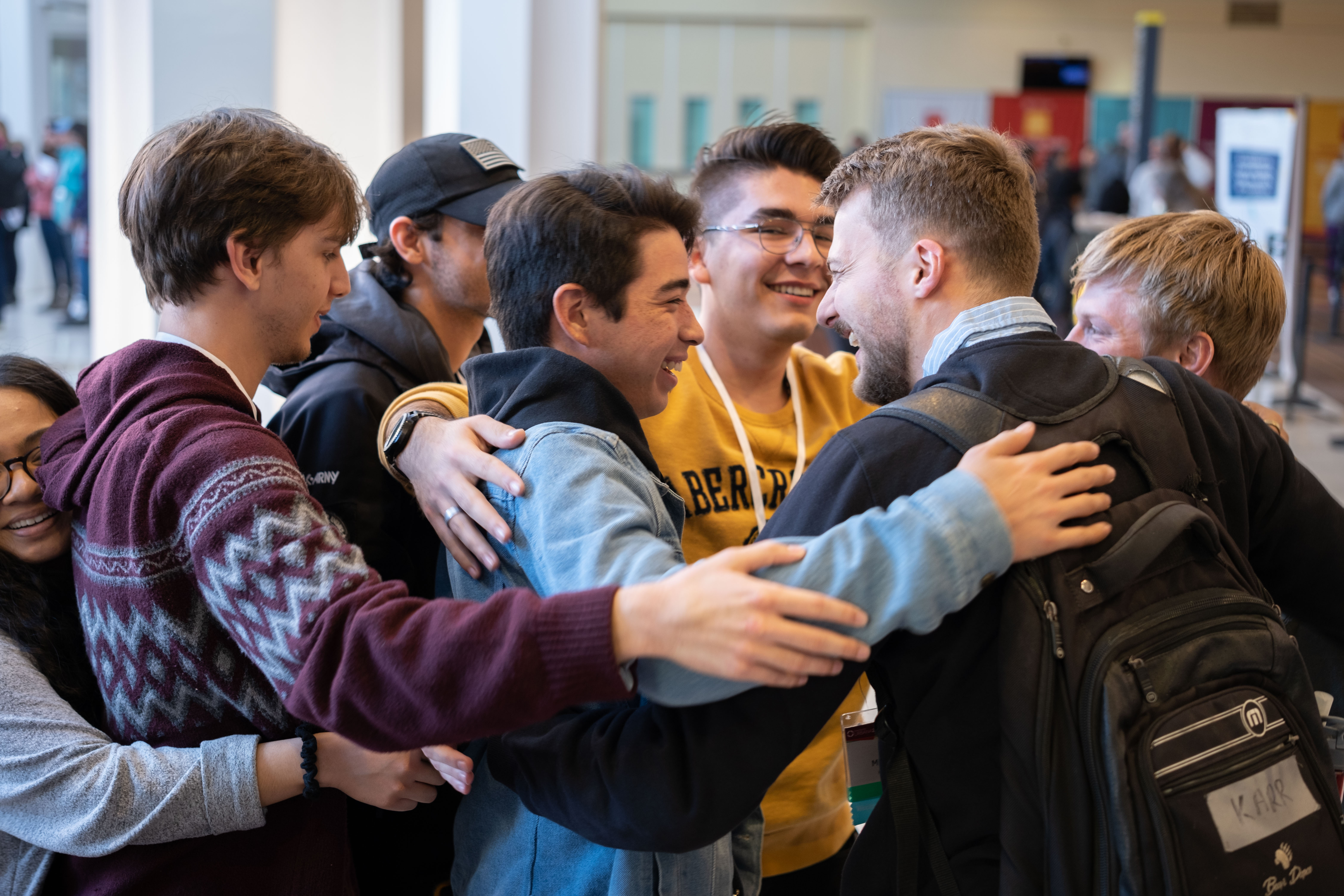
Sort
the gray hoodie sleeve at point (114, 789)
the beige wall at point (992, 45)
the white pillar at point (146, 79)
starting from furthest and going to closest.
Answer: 1. the beige wall at point (992, 45)
2. the white pillar at point (146, 79)
3. the gray hoodie sleeve at point (114, 789)

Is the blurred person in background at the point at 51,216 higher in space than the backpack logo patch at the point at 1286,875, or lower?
higher

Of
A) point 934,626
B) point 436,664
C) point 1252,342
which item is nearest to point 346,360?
point 436,664

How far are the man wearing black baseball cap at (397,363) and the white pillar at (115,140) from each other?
1.17 m

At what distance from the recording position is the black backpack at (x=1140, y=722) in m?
1.05

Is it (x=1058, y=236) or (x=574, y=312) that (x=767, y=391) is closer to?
(x=574, y=312)

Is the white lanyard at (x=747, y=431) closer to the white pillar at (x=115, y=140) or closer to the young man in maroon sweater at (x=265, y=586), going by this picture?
the young man in maroon sweater at (x=265, y=586)

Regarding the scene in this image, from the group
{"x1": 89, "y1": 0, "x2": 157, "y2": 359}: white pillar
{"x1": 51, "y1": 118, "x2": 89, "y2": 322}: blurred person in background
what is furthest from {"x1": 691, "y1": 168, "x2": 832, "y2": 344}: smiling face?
{"x1": 51, "y1": 118, "x2": 89, "y2": 322}: blurred person in background

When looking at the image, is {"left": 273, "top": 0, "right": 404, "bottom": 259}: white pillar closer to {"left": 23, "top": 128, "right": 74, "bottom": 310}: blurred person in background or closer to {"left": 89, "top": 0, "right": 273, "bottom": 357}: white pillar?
{"left": 89, "top": 0, "right": 273, "bottom": 357}: white pillar

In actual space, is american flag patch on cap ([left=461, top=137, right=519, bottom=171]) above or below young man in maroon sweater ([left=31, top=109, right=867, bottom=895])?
above

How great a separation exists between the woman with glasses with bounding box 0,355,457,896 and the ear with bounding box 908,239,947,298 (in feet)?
2.87

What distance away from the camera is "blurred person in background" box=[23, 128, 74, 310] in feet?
32.6

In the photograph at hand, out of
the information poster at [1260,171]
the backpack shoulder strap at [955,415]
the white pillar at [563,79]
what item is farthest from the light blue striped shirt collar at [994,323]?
the information poster at [1260,171]

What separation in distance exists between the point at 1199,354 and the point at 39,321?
982 centimetres

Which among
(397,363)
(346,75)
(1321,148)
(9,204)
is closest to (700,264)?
(397,363)
